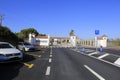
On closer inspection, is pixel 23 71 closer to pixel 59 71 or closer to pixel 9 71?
pixel 9 71

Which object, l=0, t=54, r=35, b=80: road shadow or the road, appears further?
l=0, t=54, r=35, b=80: road shadow

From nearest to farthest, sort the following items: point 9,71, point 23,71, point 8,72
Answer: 1. point 8,72
2. point 23,71
3. point 9,71

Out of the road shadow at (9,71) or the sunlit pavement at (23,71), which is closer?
the sunlit pavement at (23,71)

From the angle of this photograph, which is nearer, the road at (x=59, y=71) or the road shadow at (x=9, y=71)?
the road at (x=59, y=71)

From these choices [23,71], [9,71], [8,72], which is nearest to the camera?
[8,72]

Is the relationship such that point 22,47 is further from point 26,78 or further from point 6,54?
point 26,78

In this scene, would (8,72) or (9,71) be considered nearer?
(8,72)

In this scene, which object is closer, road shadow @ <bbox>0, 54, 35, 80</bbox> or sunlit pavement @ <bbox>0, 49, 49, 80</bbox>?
sunlit pavement @ <bbox>0, 49, 49, 80</bbox>

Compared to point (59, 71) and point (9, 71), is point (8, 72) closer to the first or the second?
point (9, 71)

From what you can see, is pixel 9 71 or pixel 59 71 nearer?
pixel 59 71

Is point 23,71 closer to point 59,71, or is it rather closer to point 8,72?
point 8,72

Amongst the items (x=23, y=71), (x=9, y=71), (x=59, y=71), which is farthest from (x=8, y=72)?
(x=59, y=71)

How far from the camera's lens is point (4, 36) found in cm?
4197

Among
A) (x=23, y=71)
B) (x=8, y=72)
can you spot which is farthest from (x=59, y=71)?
(x=8, y=72)
